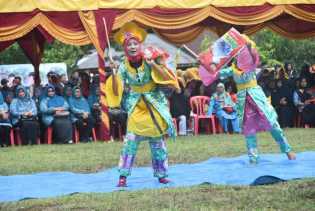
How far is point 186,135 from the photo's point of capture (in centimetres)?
1603

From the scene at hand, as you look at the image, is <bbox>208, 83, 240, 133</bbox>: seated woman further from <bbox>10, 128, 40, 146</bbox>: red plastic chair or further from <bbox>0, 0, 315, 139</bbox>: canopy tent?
<bbox>10, 128, 40, 146</bbox>: red plastic chair

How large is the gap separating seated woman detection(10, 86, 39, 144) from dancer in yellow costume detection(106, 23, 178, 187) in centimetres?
665

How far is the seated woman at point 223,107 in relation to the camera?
16078mm

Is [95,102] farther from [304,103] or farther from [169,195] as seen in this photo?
[169,195]

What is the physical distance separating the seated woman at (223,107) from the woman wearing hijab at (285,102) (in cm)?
151

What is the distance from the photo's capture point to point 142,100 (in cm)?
812

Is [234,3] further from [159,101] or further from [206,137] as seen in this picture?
[159,101]

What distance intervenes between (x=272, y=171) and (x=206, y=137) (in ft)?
20.5

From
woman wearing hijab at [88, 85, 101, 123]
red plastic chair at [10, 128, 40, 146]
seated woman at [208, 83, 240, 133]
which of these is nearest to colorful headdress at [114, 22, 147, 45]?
red plastic chair at [10, 128, 40, 146]

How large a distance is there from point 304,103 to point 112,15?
213 inches

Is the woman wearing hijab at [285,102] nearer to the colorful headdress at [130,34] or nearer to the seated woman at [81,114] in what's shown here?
the seated woman at [81,114]

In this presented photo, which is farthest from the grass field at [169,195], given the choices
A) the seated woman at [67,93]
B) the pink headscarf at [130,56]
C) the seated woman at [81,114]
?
the seated woman at [67,93]

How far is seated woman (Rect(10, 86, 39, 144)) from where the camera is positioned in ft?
47.6

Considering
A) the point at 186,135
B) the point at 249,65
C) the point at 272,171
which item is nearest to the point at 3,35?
the point at 186,135
